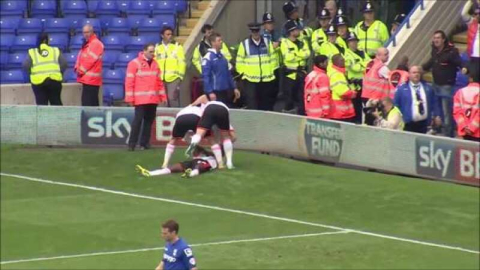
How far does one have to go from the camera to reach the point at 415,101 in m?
24.4

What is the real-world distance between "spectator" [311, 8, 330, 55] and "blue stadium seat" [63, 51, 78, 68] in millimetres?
5739

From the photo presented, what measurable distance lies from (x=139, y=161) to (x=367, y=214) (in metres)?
5.02

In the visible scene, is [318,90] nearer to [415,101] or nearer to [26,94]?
[415,101]

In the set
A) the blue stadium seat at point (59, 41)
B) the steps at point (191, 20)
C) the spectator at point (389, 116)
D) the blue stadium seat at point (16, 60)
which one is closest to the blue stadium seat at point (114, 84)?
the blue stadium seat at point (59, 41)

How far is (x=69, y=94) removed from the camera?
1148 inches

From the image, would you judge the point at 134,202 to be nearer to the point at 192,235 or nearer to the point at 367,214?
the point at 192,235

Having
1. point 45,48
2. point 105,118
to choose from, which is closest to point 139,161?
point 105,118

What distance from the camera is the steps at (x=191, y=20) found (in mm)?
31766

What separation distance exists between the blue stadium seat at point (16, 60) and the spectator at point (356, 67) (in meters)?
8.15

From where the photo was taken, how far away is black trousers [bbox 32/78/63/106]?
28000 millimetres

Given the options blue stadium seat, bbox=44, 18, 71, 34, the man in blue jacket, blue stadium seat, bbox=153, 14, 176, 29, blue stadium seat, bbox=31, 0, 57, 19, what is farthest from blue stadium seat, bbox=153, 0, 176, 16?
the man in blue jacket

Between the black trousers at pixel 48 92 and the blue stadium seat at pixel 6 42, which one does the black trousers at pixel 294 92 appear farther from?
the blue stadium seat at pixel 6 42

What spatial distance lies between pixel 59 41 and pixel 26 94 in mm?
2997

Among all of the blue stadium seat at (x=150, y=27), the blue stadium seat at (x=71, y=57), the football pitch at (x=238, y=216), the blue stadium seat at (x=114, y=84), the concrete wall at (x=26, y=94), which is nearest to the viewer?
the football pitch at (x=238, y=216)
